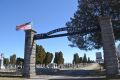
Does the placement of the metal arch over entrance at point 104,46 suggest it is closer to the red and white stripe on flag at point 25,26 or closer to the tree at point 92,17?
the red and white stripe on flag at point 25,26

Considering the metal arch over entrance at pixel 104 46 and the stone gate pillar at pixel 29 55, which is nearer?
the metal arch over entrance at pixel 104 46

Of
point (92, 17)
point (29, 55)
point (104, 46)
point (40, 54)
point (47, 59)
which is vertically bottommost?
point (29, 55)

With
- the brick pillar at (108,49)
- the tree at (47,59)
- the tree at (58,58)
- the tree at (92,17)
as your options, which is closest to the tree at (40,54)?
the tree at (47,59)

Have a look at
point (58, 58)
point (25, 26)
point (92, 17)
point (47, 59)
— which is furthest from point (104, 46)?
point (58, 58)

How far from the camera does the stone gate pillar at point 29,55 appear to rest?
29609 millimetres

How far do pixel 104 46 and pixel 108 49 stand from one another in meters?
0.56

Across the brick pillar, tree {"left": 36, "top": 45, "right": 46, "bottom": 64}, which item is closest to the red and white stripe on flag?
the brick pillar

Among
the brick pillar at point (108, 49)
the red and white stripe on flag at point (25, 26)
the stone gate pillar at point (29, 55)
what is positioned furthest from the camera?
the red and white stripe on flag at point (25, 26)

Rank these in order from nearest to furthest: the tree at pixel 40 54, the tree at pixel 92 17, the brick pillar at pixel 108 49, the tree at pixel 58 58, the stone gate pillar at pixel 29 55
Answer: the brick pillar at pixel 108 49 → the stone gate pillar at pixel 29 55 → the tree at pixel 92 17 → the tree at pixel 40 54 → the tree at pixel 58 58

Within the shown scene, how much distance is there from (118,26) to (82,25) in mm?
5826

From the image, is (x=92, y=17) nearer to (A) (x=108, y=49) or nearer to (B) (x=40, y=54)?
(A) (x=108, y=49)

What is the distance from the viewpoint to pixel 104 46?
2578cm

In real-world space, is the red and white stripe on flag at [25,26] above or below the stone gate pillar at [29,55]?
above

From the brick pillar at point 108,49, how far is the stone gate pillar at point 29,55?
9.21 meters
